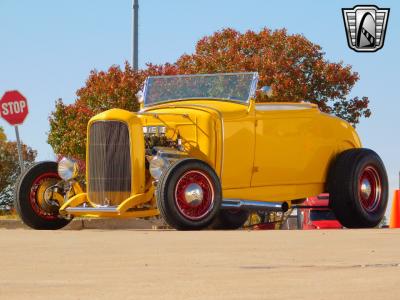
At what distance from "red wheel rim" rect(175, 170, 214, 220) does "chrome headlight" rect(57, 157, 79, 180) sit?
2.12 metres

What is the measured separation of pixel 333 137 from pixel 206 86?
6.55ft

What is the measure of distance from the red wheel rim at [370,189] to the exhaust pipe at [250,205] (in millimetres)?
1360

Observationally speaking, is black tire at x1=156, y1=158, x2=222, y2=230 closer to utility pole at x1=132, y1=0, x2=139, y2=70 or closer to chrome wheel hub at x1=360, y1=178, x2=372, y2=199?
chrome wheel hub at x1=360, y1=178, x2=372, y2=199

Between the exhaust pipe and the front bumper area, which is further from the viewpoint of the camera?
the exhaust pipe

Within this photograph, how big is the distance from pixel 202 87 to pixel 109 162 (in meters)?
2.37

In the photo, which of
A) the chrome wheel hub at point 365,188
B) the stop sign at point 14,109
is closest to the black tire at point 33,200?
the chrome wheel hub at point 365,188

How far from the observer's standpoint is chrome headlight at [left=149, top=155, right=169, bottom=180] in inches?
591

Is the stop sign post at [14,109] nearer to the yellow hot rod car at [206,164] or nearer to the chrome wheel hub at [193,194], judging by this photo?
the yellow hot rod car at [206,164]

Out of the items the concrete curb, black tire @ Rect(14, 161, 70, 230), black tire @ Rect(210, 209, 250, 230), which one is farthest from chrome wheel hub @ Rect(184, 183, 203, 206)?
the concrete curb

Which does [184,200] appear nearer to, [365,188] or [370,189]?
[365,188]

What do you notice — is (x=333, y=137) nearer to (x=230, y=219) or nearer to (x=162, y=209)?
(x=230, y=219)

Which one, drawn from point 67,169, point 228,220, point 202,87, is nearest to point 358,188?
point 228,220
